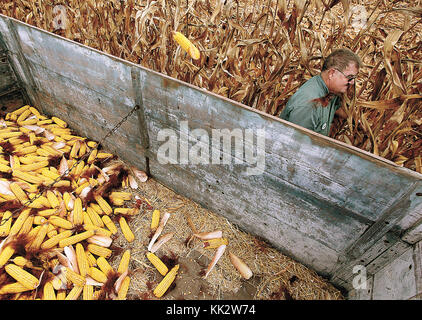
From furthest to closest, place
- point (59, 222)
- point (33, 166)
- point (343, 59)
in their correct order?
1. point (33, 166)
2. point (59, 222)
3. point (343, 59)

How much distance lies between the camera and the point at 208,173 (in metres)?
2.83

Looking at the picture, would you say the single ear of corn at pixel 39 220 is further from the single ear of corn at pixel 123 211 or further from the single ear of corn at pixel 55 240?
the single ear of corn at pixel 123 211

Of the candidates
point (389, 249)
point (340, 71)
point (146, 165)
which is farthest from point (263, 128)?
point (146, 165)

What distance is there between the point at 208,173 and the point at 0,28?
4150mm

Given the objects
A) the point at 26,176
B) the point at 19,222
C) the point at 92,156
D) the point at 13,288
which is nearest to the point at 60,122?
the point at 92,156

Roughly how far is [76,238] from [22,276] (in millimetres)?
541

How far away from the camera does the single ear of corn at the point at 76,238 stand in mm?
2553

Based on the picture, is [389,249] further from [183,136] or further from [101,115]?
[101,115]

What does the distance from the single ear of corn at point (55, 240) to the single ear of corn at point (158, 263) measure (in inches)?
37.6

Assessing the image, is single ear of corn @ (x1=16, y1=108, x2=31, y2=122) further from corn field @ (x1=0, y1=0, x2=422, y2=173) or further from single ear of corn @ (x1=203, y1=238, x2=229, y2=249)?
single ear of corn @ (x1=203, y1=238, x2=229, y2=249)

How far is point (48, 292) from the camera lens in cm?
227

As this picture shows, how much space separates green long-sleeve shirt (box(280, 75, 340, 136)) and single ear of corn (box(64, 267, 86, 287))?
8.97ft

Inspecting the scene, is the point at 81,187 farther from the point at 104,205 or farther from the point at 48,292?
the point at 48,292

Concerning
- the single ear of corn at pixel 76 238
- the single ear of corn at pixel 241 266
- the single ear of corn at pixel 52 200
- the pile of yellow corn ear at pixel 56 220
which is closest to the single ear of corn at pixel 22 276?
the pile of yellow corn ear at pixel 56 220
